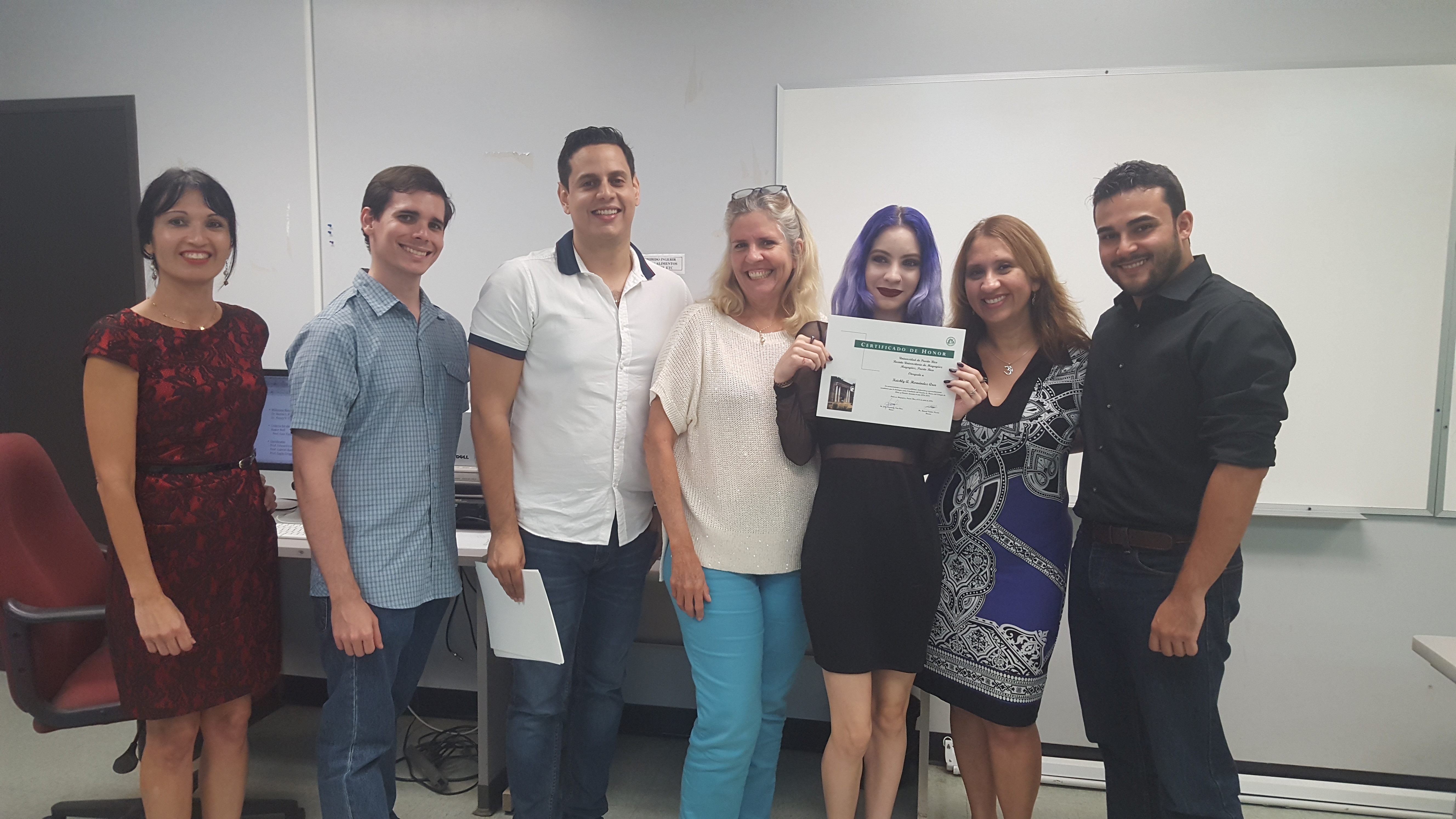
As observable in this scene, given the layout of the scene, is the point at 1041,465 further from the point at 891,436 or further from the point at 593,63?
the point at 593,63

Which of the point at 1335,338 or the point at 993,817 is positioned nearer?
the point at 993,817

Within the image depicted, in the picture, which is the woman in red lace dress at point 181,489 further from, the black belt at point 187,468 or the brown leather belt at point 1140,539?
the brown leather belt at point 1140,539

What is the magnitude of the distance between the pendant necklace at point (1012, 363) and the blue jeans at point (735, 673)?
631 millimetres

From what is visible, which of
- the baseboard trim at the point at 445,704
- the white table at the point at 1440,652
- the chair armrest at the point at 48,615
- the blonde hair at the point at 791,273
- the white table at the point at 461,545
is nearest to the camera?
the white table at the point at 1440,652

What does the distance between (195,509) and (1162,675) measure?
1.97m

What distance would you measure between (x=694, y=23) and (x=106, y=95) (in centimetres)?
225

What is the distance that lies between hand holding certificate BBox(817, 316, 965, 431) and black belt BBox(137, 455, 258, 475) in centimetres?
125

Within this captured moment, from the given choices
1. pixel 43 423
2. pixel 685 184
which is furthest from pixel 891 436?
pixel 43 423

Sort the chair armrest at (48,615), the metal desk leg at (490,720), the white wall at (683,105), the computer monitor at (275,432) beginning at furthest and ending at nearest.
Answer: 1. the computer monitor at (275,432)
2. the white wall at (683,105)
3. the metal desk leg at (490,720)
4. the chair armrest at (48,615)

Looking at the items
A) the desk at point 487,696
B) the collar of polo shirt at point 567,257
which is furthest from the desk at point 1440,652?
the desk at point 487,696

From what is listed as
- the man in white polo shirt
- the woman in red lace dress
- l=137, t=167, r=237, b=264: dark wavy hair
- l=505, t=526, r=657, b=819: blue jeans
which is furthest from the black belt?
l=505, t=526, r=657, b=819: blue jeans

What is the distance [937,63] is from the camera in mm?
2295

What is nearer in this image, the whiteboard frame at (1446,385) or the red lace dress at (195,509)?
the red lace dress at (195,509)

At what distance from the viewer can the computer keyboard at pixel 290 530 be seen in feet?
6.79
